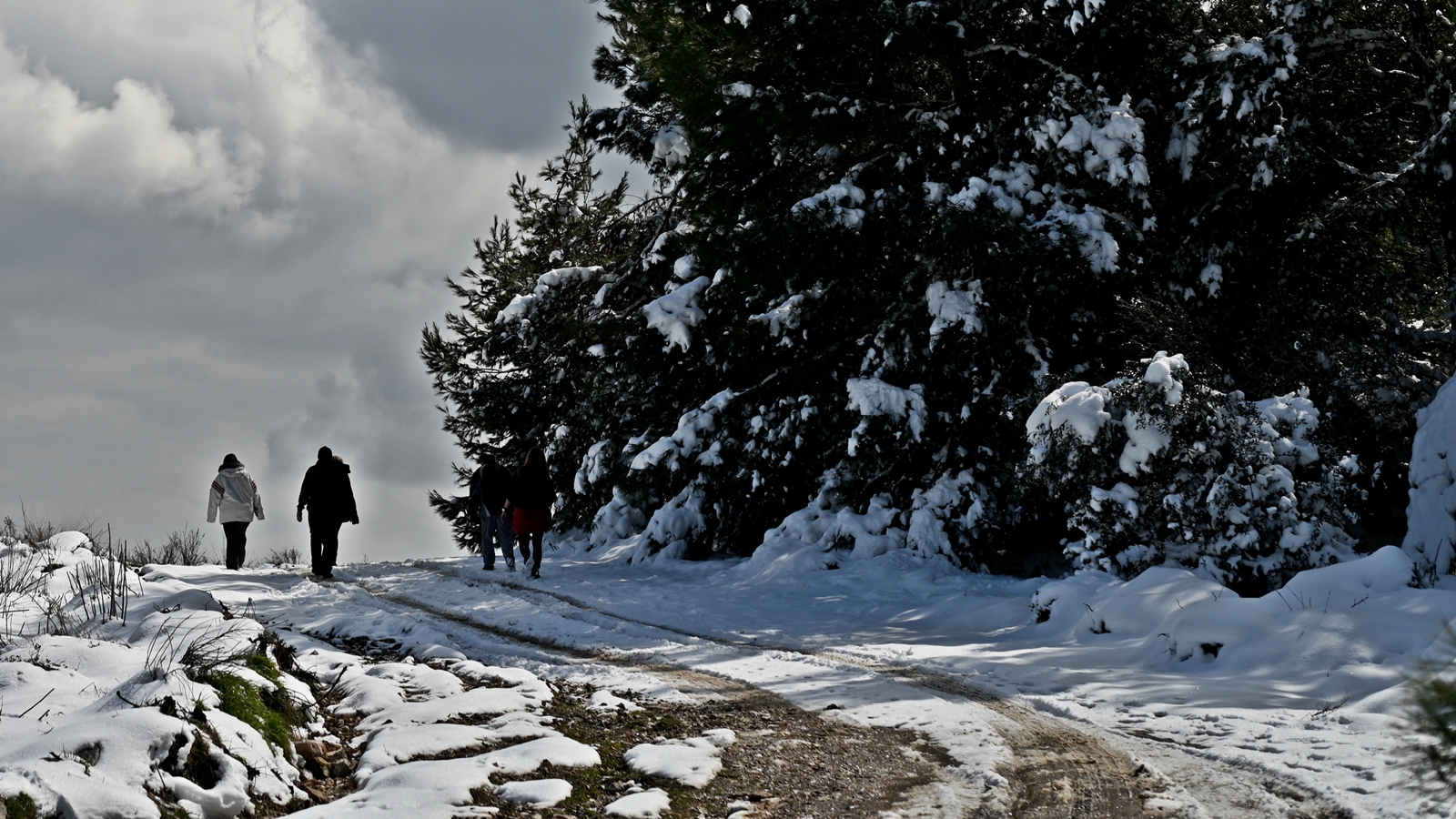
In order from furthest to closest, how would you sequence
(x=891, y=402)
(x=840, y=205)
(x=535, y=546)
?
(x=535, y=546) → (x=840, y=205) → (x=891, y=402)

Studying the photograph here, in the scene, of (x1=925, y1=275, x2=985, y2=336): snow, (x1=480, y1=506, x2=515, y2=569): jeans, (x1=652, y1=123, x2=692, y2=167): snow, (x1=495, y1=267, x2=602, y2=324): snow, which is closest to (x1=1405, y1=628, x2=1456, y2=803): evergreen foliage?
(x1=925, y1=275, x2=985, y2=336): snow

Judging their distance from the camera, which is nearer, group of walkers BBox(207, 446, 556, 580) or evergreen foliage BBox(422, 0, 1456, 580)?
evergreen foliage BBox(422, 0, 1456, 580)

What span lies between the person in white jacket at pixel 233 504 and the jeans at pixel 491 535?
12.4 ft

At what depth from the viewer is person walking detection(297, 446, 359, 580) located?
15.4 m

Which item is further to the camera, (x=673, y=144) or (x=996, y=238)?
(x=673, y=144)

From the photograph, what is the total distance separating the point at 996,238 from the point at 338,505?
1037 cm

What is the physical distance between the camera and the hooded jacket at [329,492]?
1542 cm

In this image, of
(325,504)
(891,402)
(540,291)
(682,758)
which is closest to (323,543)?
(325,504)

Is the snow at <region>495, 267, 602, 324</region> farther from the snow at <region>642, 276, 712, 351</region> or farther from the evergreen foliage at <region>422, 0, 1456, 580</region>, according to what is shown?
the snow at <region>642, 276, 712, 351</region>

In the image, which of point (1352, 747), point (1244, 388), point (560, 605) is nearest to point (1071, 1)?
point (1244, 388)

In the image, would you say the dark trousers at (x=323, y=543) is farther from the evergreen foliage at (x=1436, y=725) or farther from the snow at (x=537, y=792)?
the evergreen foliage at (x=1436, y=725)

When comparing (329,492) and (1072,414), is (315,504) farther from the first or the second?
(1072,414)

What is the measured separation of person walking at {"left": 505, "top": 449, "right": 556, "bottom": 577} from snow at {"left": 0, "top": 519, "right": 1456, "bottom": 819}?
1898mm

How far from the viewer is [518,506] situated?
1516cm
